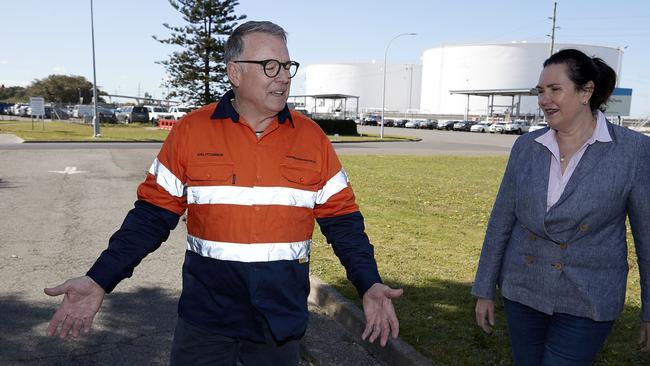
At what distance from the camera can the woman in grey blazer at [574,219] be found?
7.68ft

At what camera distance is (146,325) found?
4.46m

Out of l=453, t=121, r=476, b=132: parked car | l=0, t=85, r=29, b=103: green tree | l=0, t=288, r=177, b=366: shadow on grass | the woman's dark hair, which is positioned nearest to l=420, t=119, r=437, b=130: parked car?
l=453, t=121, r=476, b=132: parked car

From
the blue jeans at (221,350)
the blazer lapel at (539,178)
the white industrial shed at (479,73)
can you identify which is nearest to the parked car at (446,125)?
the white industrial shed at (479,73)

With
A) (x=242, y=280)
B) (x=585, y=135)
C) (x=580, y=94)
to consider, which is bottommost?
(x=242, y=280)

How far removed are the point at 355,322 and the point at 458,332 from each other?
2.54ft

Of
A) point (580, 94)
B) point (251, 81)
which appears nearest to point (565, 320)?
point (580, 94)

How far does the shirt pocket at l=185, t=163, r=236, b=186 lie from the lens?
2.21 m

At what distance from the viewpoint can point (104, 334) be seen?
14.0 ft

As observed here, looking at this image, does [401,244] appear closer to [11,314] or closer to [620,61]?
[11,314]

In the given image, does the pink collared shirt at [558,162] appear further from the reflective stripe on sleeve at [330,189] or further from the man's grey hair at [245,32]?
the man's grey hair at [245,32]

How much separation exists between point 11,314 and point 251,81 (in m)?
3.52

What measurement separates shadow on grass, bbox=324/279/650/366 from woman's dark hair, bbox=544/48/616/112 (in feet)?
6.48

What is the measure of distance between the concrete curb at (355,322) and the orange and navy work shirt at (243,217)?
1629 mm

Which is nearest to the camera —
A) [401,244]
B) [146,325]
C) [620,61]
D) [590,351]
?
[590,351]
